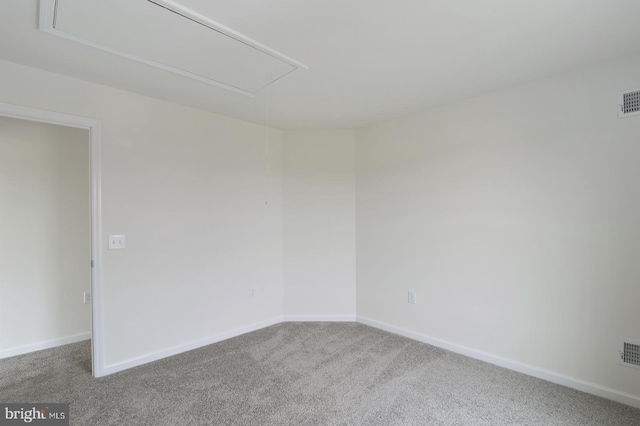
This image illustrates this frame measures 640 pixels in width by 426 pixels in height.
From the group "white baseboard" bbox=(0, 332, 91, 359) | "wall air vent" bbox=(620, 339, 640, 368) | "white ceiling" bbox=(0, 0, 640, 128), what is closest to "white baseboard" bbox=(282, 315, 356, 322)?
"white baseboard" bbox=(0, 332, 91, 359)

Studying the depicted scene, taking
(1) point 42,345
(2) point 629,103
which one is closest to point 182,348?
Answer: (1) point 42,345

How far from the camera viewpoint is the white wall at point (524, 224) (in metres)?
2.07

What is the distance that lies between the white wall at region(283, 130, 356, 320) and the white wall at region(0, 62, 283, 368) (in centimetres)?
20

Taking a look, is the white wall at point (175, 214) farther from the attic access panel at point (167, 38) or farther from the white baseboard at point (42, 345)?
the white baseboard at point (42, 345)

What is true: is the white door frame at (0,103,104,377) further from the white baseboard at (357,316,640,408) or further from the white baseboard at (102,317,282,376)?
the white baseboard at (357,316,640,408)

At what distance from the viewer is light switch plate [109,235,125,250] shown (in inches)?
97.7

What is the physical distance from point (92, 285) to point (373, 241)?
2.81 meters

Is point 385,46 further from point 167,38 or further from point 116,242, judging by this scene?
point 116,242

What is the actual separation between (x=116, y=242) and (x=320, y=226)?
216 centimetres

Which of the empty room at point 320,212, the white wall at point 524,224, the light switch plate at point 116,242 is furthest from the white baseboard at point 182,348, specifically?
the white wall at point 524,224

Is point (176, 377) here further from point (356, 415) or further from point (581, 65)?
point (581, 65)

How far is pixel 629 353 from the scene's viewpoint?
6.62 feet

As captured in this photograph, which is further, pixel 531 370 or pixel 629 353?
pixel 531 370

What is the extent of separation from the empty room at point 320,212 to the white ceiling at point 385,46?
0.05ft
